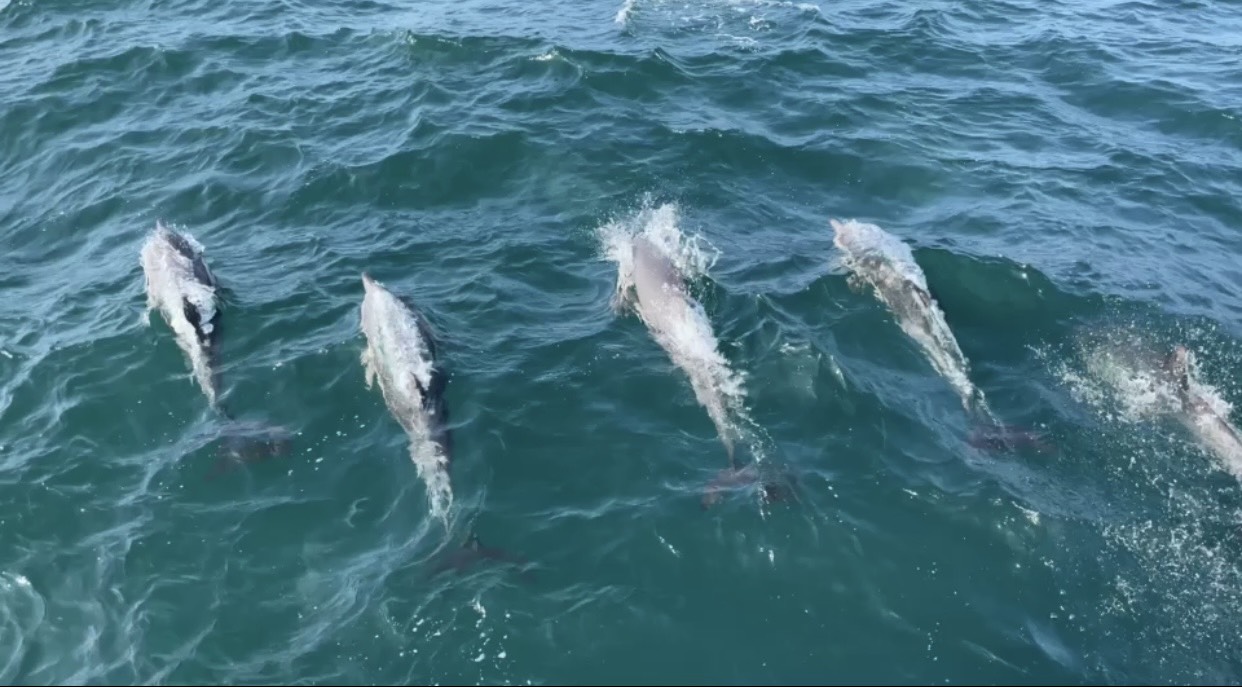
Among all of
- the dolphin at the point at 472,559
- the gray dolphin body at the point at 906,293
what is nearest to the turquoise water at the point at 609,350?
the dolphin at the point at 472,559

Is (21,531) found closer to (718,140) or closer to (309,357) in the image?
(309,357)

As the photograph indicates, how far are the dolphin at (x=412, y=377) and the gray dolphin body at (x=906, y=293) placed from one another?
9.18 m

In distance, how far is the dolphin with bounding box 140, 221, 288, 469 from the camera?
15719 mm

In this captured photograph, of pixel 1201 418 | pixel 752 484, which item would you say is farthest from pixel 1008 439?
pixel 752 484

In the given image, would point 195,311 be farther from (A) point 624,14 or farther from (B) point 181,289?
(A) point 624,14

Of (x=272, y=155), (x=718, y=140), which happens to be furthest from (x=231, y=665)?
(x=718, y=140)

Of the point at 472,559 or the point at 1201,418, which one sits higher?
the point at 1201,418

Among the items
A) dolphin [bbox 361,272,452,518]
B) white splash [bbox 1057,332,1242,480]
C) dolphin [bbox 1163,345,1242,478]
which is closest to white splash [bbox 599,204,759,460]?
dolphin [bbox 361,272,452,518]

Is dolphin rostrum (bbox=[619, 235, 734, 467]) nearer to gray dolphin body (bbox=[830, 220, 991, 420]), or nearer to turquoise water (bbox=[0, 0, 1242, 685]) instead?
turquoise water (bbox=[0, 0, 1242, 685])

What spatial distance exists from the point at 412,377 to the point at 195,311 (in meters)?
5.31

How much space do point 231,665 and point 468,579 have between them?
3.37 meters

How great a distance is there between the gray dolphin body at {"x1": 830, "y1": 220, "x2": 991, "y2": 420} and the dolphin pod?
25 millimetres

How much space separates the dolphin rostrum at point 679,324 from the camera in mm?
16328

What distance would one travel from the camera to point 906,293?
18578mm
